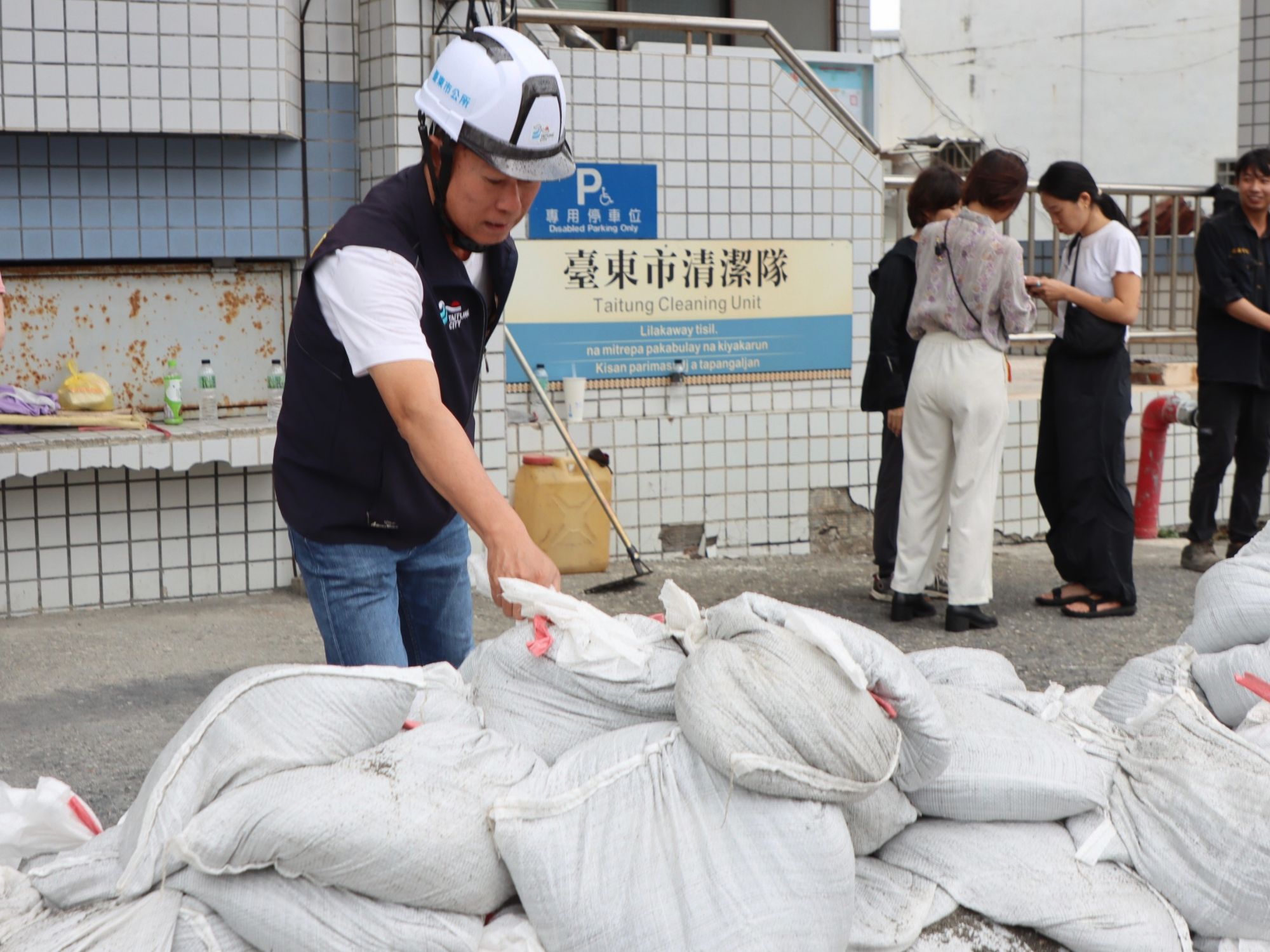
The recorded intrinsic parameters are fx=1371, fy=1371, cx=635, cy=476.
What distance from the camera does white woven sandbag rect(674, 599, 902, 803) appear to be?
1.85 meters

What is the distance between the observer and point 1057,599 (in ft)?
19.6

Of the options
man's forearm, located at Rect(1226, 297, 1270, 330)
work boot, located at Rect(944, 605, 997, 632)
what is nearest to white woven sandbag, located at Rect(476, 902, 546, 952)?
work boot, located at Rect(944, 605, 997, 632)

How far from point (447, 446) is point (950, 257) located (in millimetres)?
3514

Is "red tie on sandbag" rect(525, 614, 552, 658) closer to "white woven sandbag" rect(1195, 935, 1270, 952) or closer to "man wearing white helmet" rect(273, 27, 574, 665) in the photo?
"man wearing white helmet" rect(273, 27, 574, 665)

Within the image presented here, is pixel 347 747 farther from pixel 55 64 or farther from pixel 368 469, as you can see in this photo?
pixel 55 64

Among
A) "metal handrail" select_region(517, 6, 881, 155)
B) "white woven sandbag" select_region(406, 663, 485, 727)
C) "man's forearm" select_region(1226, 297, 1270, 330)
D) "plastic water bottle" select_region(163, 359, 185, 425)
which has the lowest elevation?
"white woven sandbag" select_region(406, 663, 485, 727)

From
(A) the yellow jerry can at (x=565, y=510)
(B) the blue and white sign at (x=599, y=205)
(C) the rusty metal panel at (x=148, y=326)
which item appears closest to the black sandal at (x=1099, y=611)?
(A) the yellow jerry can at (x=565, y=510)

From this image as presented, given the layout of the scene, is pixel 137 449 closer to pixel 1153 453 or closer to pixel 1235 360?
pixel 1235 360

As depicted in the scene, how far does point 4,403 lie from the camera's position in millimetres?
5312

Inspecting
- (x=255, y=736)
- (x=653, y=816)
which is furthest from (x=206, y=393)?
(x=653, y=816)

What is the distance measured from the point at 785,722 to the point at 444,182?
116 cm

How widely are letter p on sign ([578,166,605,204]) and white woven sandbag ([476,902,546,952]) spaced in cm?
491

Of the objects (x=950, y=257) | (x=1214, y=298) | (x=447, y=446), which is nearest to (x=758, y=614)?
(x=447, y=446)

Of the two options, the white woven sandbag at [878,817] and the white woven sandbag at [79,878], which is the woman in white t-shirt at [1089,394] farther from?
the white woven sandbag at [79,878]
